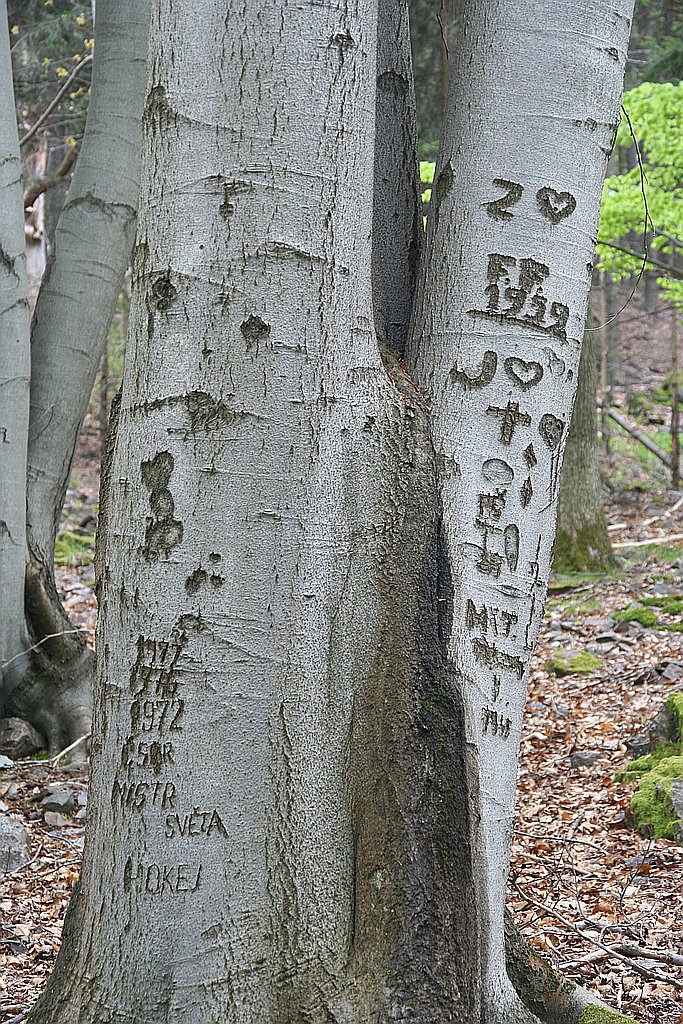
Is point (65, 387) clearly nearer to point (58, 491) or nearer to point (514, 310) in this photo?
point (58, 491)

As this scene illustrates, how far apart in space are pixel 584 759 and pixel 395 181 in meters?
3.86

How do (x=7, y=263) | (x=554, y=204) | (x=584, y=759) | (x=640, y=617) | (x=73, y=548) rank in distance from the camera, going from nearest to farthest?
(x=554, y=204)
(x=7, y=263)
(x=584, y=759)
(x=640, y=617)
(x=73, y=548)

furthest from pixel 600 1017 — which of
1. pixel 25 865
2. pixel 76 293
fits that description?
pixel 76 293

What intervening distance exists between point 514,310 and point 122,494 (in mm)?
883

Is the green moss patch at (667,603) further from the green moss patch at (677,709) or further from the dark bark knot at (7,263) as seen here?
the dark bark knot at (7,263)

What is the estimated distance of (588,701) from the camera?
6.16 metres

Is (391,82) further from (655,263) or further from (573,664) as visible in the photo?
(655,263)

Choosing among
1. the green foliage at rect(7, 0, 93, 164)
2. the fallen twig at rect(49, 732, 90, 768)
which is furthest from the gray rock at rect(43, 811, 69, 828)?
the green foliage at rect(7, 0, 93, 164)

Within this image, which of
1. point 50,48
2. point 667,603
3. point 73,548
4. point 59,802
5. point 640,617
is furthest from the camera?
point 50,48

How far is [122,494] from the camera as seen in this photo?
1806 millimetres

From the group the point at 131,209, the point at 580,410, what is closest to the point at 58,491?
the point at 131,209

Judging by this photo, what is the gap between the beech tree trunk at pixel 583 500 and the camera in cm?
916

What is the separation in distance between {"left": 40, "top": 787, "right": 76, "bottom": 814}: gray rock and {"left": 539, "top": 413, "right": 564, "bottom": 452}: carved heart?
3412mm

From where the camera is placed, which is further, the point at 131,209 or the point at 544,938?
the point at 131,209
